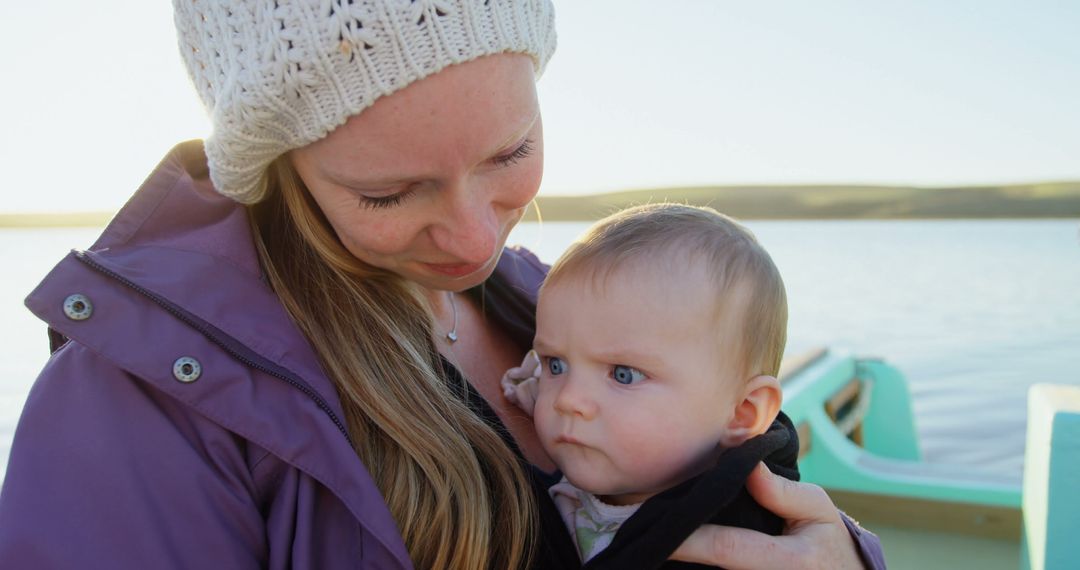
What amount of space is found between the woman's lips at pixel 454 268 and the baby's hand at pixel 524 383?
0.89 ft

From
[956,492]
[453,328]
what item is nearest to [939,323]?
[956,492]

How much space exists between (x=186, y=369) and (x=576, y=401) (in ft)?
1.90

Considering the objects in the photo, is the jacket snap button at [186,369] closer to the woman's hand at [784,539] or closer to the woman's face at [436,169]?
the woman's face at [436,169]

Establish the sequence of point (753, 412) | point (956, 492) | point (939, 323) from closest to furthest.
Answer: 1. point (753, 412)
2. point (956, 492)
3. point (939, 323)

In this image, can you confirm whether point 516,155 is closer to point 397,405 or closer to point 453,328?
point 397,405

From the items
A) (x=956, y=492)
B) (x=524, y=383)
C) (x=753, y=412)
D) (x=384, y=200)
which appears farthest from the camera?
(x=956, y=492)

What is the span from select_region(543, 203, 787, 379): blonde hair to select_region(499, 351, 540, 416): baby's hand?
29 cm

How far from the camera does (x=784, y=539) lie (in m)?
1.39

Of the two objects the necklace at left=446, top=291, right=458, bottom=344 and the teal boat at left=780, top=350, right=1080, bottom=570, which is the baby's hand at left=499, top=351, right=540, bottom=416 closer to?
the necklace at left=446, top=291, right=458, bottom=344

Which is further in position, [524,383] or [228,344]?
[524,383]

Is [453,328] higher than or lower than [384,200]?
lower

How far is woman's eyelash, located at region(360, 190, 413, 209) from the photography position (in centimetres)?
135

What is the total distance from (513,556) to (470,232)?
53 cm

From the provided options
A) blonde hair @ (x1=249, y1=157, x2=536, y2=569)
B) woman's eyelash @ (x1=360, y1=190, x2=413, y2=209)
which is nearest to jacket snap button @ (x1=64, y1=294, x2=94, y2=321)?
blonde hair @ (x1=249, y1=157, x2=536, y2=569)
